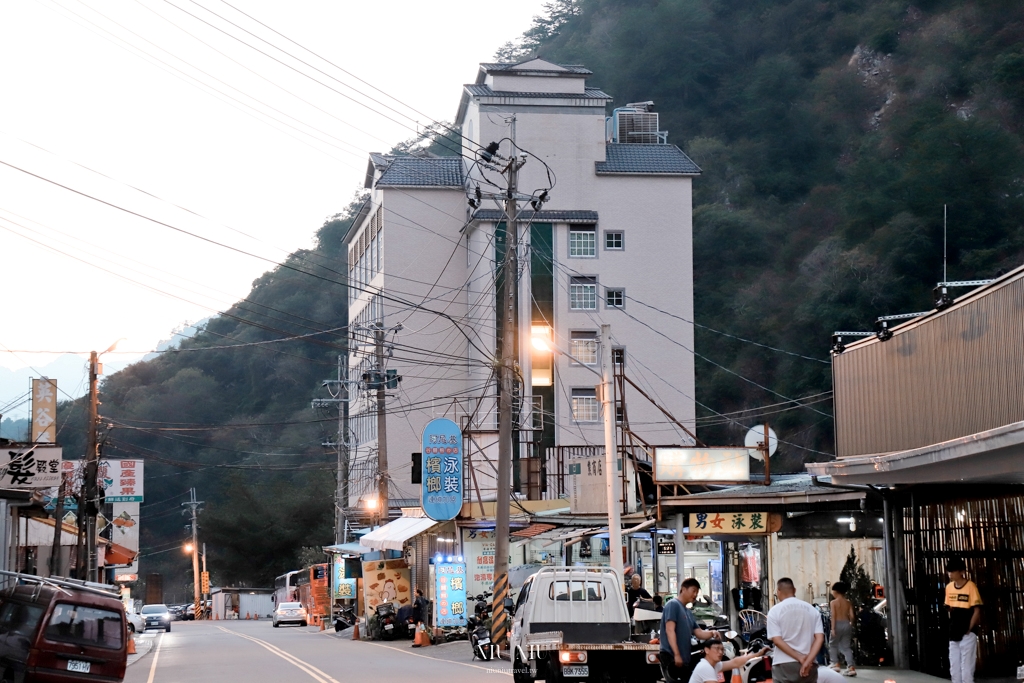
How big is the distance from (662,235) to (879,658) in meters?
43.6

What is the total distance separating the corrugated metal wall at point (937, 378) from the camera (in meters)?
14.9

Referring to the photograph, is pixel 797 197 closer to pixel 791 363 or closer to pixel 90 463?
pixel 791 363

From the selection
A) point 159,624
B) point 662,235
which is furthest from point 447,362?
point 159,624

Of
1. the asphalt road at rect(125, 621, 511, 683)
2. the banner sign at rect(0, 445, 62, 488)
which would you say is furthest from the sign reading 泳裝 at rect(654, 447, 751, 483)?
the banner sign at rect(0, 445, 62, 488)

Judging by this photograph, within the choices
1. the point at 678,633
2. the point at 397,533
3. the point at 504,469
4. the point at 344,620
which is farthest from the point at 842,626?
the point at 344,620

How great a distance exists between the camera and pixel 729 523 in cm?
2414

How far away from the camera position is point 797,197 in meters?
81.5

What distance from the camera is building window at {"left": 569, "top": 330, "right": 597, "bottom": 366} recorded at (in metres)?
60.3

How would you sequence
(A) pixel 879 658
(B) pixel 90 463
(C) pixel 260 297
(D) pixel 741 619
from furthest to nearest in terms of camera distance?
(C) pixel 260 297 → (B) pixel 90 463 → (D) pixel 741 619 → (A) pixel 879 658

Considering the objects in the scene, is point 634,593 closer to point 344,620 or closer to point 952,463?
point 952,463

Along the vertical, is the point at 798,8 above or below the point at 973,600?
above

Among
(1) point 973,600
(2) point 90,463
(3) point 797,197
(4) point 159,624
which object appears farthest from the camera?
(3) point 797,197

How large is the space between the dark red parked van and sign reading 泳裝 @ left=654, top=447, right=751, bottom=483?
39.5 ft

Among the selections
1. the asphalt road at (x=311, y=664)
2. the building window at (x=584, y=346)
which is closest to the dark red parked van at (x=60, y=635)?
the asphalt road at (x=311, y=664)
